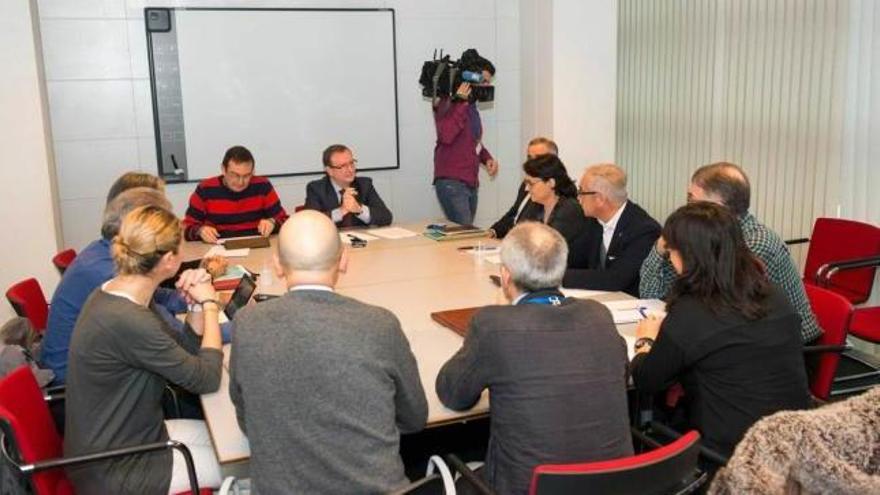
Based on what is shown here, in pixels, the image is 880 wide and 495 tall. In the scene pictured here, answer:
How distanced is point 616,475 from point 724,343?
814 mm

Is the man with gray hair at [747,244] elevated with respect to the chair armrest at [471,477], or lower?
elevated

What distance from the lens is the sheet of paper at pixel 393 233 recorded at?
5125 millimetres

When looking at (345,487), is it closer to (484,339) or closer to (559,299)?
(484,339)

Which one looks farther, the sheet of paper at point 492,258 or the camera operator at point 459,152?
the camera operator at point 459,152

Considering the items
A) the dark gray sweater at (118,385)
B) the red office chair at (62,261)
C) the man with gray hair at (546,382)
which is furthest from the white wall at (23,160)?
the man with gray hair at (546,382)

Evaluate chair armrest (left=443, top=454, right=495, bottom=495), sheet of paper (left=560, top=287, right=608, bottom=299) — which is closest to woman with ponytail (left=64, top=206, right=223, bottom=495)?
chair armrest (left=443, top=454, right=495, bottom=495)

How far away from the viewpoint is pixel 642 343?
289cm

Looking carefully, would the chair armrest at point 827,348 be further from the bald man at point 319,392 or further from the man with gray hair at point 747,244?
the bald man at point 319,392

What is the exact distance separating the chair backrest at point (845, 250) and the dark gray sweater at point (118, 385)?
3537mm

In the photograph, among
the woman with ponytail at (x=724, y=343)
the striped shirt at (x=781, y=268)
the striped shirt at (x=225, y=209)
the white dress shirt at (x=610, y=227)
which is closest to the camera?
the woman with ponytail at (x=724, y=343)

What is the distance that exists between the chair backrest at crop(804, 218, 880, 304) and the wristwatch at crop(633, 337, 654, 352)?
2.18 m

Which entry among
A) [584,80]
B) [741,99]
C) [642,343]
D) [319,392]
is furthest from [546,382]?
[584,80]

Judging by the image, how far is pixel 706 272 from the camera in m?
2.67

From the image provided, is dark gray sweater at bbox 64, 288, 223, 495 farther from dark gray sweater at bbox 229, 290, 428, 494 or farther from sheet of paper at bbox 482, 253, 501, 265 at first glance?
sheet of paper at bbox 482, 253, 501, 265
